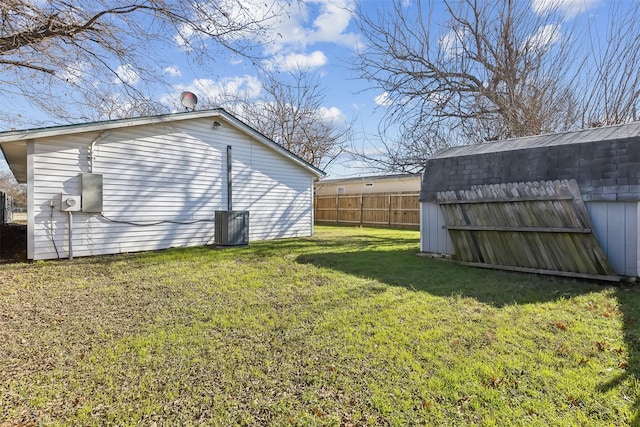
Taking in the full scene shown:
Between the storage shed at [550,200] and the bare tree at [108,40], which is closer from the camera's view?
the bare tree at [108,40]

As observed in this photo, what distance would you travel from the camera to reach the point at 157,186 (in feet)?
29.2

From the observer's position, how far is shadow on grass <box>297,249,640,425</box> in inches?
165

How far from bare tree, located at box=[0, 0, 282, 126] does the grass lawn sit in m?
3.63

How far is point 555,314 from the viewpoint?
4.14 m

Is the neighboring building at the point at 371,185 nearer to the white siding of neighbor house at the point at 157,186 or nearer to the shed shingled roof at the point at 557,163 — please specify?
the white siding of neighbor house at the point at 157,186

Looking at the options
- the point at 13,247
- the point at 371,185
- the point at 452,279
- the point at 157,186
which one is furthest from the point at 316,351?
the point at 371,185

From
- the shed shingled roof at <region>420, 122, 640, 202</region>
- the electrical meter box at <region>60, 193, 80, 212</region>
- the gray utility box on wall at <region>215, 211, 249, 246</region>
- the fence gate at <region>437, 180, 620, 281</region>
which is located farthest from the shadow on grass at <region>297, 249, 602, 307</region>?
the electrical meter box at <region>60, 193, 80, 212</region>

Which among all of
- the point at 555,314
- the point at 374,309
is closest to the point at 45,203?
the point at 374,309

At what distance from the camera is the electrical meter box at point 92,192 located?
7586mm

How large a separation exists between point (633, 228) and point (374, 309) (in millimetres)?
4611

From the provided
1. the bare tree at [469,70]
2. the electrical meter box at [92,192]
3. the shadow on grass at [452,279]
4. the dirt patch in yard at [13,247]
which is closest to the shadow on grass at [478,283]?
the shadow on grass at [452,279]

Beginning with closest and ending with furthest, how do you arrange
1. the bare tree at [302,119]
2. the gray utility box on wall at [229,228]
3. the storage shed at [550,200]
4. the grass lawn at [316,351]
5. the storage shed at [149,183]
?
1. the grass lawn at [316,351]
2. the storage shed at [550,200]
3. the storage shed at [149,183]
4. the gray utility box on wall at [229,228]
5. the bare tree at [302,119]

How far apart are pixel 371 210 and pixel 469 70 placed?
30.0 ft

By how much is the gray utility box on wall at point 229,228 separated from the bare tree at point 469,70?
5778mm
